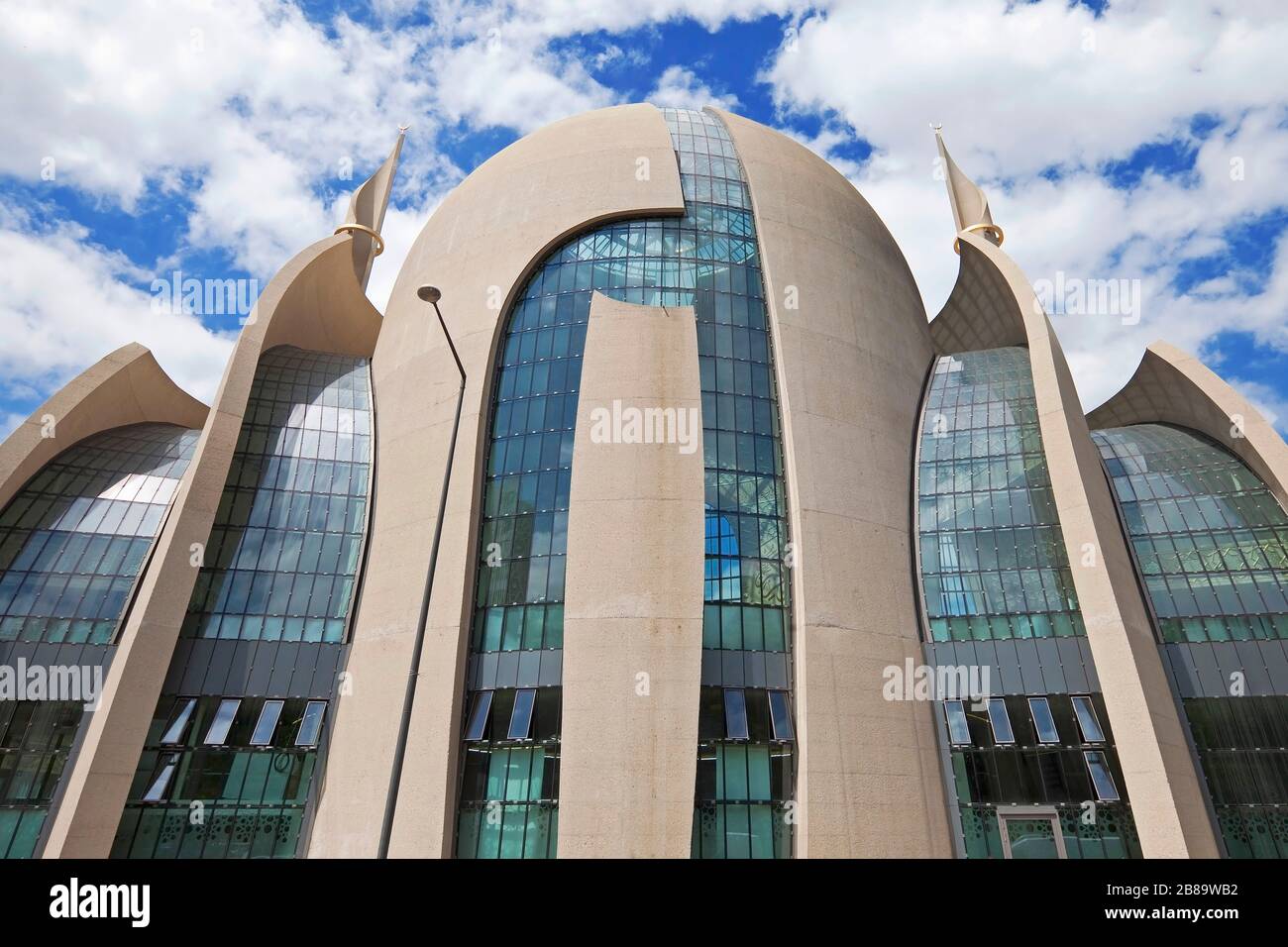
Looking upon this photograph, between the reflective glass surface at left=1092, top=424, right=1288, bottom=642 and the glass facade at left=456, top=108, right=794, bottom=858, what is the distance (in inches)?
457

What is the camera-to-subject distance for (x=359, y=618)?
70.5 ft

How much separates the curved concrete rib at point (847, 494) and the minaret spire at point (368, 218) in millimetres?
15893

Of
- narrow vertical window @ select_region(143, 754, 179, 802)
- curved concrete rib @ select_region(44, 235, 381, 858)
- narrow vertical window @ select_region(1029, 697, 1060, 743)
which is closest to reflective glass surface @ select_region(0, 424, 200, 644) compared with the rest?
curved concrete rib @ select_region(44, 235, 381, 858)

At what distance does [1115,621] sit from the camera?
1916 centimetres

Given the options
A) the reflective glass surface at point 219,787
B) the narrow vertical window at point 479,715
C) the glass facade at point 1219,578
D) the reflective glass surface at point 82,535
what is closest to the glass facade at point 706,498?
the narrow vertical window at point 479,715

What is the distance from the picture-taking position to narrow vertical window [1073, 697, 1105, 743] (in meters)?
19.4

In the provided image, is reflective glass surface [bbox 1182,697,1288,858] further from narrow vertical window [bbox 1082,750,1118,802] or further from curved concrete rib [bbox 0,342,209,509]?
curved concrete rib [bbox 0,342,209,509]

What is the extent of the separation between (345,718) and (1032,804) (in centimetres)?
1784

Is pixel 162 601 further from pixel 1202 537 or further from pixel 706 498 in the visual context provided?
pixel 1202 537

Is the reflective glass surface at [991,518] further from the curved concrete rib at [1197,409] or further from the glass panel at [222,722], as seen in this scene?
the glass panel at [222,722]
